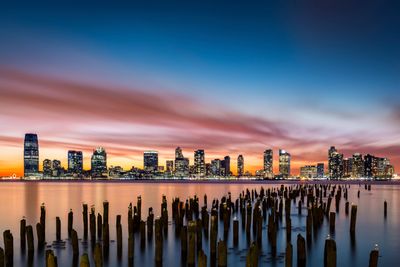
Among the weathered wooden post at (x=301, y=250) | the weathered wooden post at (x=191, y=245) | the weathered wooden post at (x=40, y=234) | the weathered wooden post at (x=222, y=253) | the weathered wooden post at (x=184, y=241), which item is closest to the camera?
the weathered wooden post at (x=222, y=253)

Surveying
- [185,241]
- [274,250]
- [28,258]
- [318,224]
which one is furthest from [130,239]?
[318,224]

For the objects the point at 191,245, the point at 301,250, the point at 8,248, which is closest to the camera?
the point at 301,250

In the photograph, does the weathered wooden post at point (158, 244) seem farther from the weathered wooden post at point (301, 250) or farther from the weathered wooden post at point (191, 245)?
the weathered wooden post at point (301, 250)

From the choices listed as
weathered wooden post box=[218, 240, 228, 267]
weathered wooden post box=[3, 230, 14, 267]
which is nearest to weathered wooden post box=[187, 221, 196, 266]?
weathered wooden post box=[218, 240, 228, 267]

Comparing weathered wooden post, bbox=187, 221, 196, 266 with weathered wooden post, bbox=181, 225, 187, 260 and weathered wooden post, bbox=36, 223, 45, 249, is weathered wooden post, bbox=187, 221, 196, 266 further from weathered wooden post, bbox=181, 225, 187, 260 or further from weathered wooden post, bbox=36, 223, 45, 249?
weathered wooden post, bbox=36, 223, 45, 249


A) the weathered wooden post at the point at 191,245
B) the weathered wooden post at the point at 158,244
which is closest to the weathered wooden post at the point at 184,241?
the weathered wooden post at the point at 158,244

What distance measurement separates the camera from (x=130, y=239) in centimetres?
1664

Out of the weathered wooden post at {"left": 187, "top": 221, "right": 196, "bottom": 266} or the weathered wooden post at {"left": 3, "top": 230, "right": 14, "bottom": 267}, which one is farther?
the weathered wooden post at {"left": 187, "top": 221, "right": 196, "bottom": 266}

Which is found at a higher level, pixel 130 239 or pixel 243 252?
pixel 130 239

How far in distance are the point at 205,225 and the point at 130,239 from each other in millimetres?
9113

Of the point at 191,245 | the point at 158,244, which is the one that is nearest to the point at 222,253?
the point at 191,245

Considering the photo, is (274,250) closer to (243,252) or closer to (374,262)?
(243,252)

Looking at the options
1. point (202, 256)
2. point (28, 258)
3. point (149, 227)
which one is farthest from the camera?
point (149, 227)

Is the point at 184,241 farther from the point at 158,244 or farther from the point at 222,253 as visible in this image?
the point at 222,253
